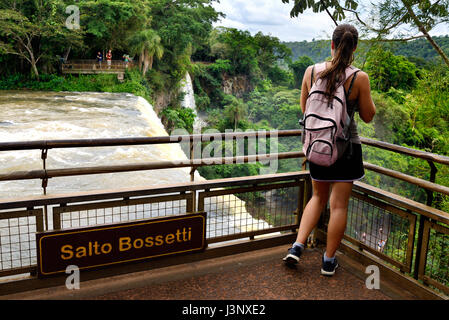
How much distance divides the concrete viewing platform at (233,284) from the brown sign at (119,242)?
11 cm

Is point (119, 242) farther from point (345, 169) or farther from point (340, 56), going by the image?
point (340, 56)

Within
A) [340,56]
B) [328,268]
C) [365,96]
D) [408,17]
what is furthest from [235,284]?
[408,17]

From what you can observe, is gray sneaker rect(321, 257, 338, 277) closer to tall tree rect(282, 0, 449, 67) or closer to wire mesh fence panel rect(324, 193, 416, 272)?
wire mesh fence panel rect(324, 193, 416, 272)

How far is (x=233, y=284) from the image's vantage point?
8.27 feet

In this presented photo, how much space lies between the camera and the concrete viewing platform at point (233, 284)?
7.76ft

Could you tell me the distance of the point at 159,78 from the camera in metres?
26.9

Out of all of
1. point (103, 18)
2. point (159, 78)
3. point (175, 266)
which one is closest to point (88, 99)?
point (103, 18)

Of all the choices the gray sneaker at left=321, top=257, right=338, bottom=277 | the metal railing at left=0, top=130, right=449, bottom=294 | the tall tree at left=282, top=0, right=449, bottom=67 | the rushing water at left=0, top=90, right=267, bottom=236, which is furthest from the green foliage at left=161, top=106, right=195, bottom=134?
the gray sneaker at left=321, top=257, right=338, bottom=277

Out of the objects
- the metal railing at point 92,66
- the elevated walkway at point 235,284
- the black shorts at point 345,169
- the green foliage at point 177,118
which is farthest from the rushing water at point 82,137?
the green foliage at point 177,118

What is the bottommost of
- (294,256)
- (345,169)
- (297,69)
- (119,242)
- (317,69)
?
(294,256)

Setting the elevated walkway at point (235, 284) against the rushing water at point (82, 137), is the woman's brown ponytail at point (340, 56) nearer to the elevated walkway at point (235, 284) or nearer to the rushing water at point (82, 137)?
the elevated walkway at point (235, 284)

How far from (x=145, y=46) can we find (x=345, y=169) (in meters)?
23.0

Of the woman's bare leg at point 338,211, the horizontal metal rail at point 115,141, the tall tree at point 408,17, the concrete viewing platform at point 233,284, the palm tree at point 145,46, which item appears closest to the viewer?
the horizontal metal rail at point 115,141
